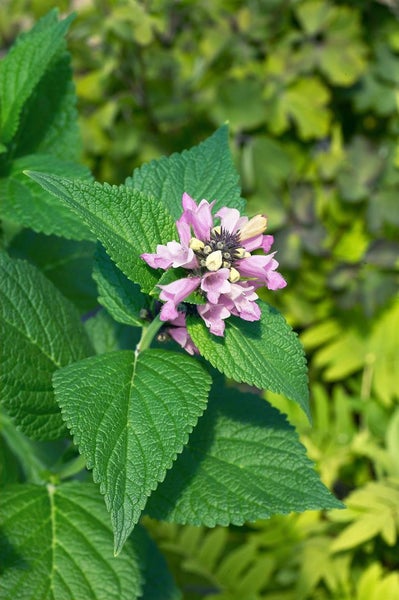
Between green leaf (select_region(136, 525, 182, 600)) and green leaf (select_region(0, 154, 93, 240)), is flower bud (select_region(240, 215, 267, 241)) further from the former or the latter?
green leaf (select_region(136, 525, 182, 600))

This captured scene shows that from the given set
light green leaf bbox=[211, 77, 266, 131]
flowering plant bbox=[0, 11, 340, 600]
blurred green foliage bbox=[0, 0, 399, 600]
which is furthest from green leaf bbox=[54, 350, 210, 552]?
light green leaf bbox=[211, 77, 266, 131]

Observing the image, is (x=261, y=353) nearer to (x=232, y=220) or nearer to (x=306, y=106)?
(x=232, y=220)

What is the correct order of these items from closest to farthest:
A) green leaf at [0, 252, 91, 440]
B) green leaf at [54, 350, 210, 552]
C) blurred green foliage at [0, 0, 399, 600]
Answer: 1. green leaf at [54, 350, 210, 552]
2. green leaf at [0, 252, 91, 440]
3. blurred green foliage at [0, 0, 399, 600]

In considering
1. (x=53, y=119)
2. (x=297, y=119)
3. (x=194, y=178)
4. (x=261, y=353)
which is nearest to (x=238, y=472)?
(x=261, y=353)

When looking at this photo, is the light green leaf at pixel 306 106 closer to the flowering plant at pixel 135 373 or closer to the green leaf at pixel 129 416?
the flowering plant at pixel 135 373

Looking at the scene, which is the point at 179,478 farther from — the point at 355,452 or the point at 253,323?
the point at 355,452

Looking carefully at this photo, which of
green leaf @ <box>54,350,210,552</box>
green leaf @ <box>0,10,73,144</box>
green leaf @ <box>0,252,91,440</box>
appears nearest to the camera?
green leaf @ <box>54,350,210,552</box>
